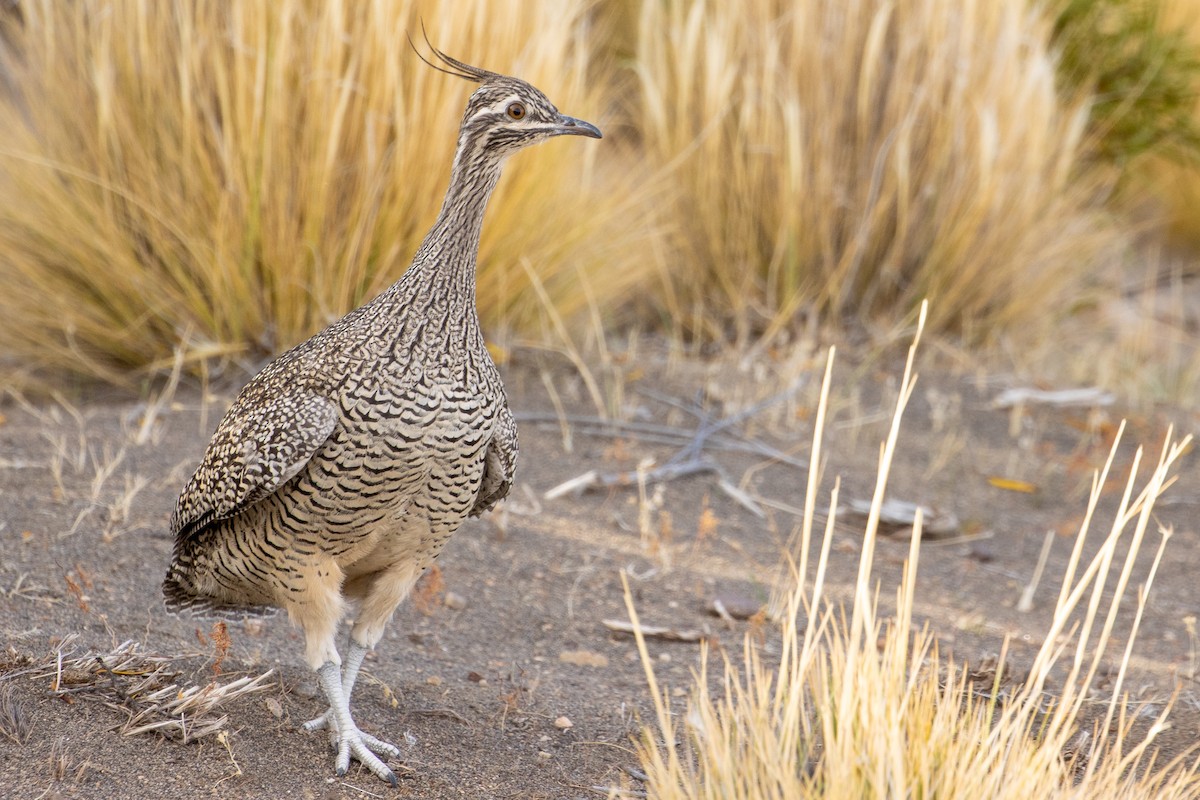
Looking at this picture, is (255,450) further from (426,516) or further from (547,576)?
(547,576)

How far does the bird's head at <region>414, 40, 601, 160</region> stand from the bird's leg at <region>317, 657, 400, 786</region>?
126cm

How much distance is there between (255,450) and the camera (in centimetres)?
291

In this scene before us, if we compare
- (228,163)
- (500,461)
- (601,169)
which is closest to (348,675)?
(500,461)


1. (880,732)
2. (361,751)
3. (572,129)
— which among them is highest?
(572,129)

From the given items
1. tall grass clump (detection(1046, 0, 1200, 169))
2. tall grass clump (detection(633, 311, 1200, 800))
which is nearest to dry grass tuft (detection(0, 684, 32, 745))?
tall grass clump (detection(633, 311, 1200, 800))

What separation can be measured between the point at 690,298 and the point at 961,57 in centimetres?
173

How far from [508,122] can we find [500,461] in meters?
0.78

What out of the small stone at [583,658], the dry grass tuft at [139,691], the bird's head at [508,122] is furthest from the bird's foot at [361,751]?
the bird's head at [508,122]

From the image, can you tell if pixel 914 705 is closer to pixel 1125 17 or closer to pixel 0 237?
pixel 0 237

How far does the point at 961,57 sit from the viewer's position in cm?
649

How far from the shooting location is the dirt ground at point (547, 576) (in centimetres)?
302

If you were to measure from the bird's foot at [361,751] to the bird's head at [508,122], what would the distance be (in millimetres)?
1360

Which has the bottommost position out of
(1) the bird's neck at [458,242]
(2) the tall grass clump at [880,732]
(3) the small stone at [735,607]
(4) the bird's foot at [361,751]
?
(3) the small stone at [735,607]

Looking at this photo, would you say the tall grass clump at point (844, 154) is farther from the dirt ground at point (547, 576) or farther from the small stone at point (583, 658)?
the small stone at point (583, 658)
